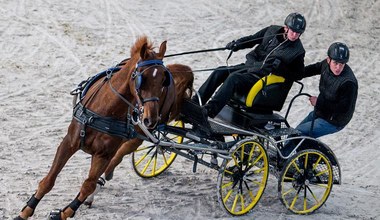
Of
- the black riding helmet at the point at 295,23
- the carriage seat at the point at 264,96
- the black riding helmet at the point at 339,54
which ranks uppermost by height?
the black riding helmet at the point at 295,23

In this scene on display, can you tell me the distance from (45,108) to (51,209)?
3.06 metres

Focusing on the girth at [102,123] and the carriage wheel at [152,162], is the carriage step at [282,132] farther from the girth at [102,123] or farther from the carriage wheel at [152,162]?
the girth at [102,123]

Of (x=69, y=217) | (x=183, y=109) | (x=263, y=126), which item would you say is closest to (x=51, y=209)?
(x=69, y=217)

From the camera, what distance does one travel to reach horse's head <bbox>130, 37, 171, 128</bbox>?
6.03m

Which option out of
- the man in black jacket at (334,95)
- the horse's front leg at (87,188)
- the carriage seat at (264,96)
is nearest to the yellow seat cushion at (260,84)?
the carriage seat at (264,96)

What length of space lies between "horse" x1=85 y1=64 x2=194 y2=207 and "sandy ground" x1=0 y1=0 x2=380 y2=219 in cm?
22

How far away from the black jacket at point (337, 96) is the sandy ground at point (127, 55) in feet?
3.18

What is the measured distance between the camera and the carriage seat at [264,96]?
7418 mm

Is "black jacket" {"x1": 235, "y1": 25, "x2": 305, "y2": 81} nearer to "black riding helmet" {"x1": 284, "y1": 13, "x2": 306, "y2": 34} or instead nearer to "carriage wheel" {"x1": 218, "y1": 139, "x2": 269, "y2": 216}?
"black riding helmet" {"x1": 284, "y1": 13, "x2": 306, "y2": 34}

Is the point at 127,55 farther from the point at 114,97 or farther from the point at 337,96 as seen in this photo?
the point at 114,97

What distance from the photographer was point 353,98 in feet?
24.7

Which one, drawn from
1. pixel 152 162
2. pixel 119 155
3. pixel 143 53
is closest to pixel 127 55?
pixel 152 162

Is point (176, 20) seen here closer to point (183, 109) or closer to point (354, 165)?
point (354, 165)

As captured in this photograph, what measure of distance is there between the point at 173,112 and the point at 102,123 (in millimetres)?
1105
